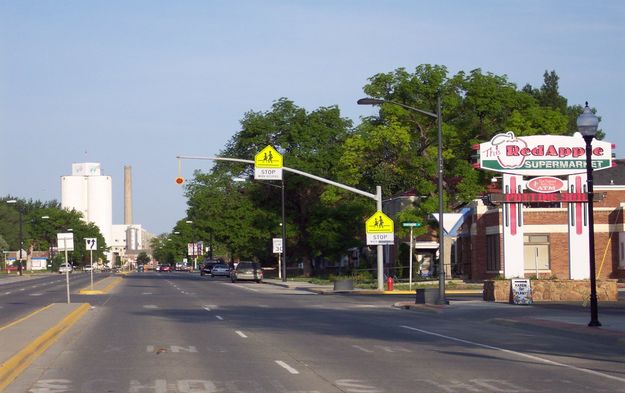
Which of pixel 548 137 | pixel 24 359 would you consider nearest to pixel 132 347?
pixel 24 359

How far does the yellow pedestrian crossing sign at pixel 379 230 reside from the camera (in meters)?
49.8

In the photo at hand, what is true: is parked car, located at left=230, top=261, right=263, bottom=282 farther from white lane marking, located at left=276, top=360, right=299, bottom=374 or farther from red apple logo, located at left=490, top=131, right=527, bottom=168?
white lane marking, located at left=276, top=360, right=299, bottom=374

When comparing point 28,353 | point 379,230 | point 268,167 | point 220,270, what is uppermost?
point 268,167

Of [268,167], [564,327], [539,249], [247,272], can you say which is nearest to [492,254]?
[539,249]

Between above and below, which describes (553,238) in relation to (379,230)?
below

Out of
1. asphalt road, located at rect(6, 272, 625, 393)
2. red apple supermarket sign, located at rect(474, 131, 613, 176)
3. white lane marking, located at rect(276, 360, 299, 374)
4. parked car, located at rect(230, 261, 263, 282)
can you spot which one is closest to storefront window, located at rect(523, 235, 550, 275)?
red apple supermarket sign, located at rect(474, 131, 613, 176)

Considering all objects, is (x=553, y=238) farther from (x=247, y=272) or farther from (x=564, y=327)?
(x=564, y=327)

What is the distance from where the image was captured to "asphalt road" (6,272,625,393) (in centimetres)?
1441

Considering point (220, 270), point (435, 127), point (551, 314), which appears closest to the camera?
point (551, 314)

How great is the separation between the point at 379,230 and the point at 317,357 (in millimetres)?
31677

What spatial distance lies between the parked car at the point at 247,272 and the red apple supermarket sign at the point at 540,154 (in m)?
33.7

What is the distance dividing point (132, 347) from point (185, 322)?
8.49 metres

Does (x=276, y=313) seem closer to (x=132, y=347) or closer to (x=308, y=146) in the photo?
(x=132, y=347)

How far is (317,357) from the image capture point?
18.6 meters
